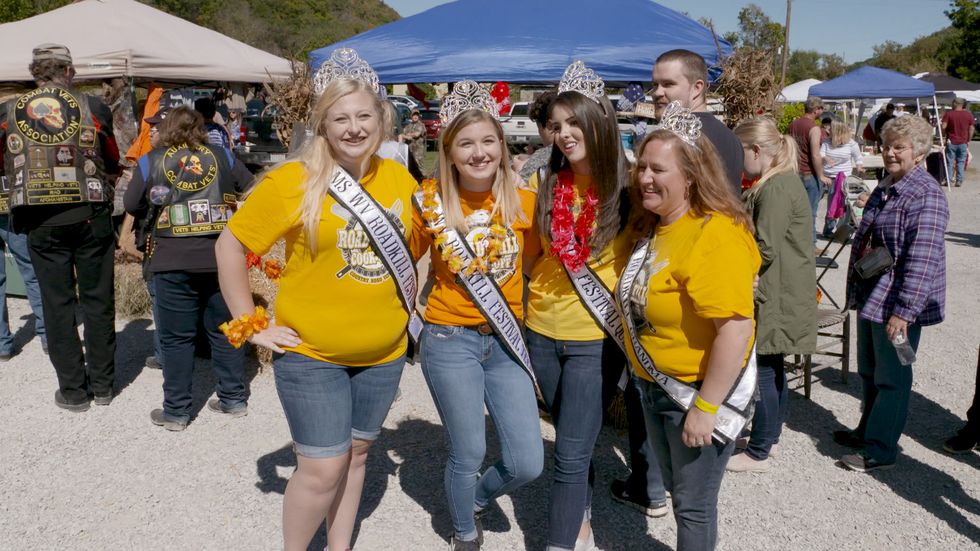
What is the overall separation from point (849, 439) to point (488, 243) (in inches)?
103

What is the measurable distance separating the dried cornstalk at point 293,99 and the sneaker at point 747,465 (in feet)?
14.5

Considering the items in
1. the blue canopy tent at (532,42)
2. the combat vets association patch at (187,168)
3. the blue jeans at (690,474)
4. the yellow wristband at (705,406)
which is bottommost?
the blue jeans at (690,474)

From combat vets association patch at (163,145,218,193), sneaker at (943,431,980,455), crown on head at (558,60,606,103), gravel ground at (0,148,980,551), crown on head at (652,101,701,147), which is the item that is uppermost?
crown on head at (558,60,606,103)

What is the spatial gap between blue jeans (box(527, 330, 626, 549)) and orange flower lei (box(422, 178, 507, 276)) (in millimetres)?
356

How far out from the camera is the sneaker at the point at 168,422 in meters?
4.15

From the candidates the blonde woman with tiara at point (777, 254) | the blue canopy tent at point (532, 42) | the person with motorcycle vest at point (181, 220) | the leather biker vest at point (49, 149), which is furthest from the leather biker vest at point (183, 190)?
the blonde woman with tiara at point (777, 254)

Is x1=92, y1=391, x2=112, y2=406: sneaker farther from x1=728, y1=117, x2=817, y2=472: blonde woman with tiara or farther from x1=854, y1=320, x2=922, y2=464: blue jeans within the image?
x1=854, y1=320, x2=922, y2=464: blue jeans

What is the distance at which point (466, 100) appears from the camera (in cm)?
257

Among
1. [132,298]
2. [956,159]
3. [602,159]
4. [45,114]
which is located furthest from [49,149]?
[956,159]

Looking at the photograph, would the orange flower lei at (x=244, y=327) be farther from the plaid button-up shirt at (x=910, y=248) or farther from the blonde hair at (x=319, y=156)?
the plaid button-up shirt at (x=910, y=248)

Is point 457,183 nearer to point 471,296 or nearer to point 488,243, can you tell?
point 488,243

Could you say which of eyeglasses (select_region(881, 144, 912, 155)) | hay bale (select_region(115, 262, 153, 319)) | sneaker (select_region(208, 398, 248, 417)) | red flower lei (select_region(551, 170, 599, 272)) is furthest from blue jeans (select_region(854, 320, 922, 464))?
hay bale (select_region(115, 262, 153, 319))

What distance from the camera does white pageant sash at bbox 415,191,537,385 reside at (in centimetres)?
252

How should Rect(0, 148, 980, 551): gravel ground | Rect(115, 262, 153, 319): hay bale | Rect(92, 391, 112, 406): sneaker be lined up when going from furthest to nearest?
Rect(115, 262, 153, 319): hay bale → Rect(92, 391, 112, 406): sneaker → Rect(0, 148, 980, 551): gravel ground
